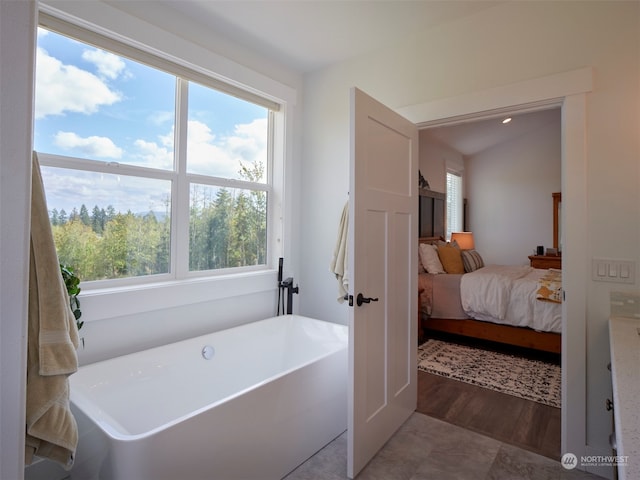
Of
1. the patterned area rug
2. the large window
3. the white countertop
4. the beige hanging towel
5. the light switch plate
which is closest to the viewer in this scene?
the white countertop

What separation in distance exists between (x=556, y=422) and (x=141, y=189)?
312cm

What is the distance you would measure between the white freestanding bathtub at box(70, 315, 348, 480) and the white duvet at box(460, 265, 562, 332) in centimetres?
196

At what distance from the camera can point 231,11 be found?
2.26m

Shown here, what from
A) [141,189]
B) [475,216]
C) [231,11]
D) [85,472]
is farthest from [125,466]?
[475,216]

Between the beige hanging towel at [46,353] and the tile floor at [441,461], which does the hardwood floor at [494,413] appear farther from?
the beige hanging towel at [46,353]

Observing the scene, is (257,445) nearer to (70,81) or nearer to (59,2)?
(70,81)

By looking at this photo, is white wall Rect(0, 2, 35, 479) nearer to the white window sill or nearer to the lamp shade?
the white window sill

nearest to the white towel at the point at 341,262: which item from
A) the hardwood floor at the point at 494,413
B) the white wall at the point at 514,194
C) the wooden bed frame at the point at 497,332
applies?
the hardwood floor at the point at 494,413

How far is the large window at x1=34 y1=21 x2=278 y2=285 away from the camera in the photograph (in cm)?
193

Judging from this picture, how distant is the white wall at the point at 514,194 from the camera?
6129mm

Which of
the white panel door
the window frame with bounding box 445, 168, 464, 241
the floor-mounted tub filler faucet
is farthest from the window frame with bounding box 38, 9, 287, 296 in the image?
the window frame with bounding box 445, 168, 464, 241

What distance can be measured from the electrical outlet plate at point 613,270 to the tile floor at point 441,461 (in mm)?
1027

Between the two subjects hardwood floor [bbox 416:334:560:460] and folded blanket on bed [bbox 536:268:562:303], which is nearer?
hardwood floor [bbox 416:334:560:460]

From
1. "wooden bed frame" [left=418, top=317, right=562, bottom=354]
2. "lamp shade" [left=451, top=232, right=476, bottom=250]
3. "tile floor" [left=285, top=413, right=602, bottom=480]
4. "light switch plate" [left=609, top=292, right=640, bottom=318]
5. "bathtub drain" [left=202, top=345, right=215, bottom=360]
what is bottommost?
"tile floor" [left=285, top=413, right=602, bottom=480]
